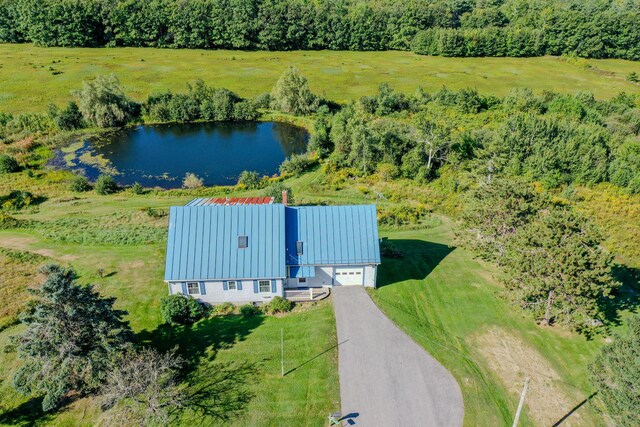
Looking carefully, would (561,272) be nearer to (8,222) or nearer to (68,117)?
(8,222)

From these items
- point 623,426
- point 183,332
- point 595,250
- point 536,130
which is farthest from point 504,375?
point 536,130

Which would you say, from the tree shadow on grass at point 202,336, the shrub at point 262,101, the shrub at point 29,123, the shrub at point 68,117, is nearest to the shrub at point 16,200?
the shrub at point 29,123

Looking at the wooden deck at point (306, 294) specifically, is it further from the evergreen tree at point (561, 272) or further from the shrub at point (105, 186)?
the shrub at point (105, 186)

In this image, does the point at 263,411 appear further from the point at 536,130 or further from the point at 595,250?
the point at 536,130

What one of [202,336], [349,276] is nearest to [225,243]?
[202,336]

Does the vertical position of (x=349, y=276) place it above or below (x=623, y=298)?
above

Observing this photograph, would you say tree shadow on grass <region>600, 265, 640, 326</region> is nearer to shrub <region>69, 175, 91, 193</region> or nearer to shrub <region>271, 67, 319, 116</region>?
shrub <region>69, 175, 91, 193</region>
